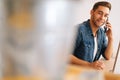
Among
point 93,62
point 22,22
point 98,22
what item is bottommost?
point 93,62

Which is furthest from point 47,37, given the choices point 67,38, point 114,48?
point 114,48

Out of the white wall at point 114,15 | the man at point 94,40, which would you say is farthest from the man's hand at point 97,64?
the white wall at point 114,15

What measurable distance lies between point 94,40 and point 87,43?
4 cm

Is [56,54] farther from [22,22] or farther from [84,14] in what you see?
[84,14]

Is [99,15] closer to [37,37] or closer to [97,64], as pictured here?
[97,64]

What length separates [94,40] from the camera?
1.09m

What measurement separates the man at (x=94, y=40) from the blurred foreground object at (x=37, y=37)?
770mm

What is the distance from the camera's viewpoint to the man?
1060 millimetres

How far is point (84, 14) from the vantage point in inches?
41.3

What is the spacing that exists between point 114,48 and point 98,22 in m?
0.18

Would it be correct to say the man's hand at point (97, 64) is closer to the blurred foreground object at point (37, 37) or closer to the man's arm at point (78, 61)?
the man's arm at point (78, 61)

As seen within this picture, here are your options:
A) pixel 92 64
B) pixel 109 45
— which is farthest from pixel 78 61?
pixel 109 45

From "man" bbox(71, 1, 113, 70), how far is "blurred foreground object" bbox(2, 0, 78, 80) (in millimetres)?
770

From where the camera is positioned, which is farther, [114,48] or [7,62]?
[114,48]
